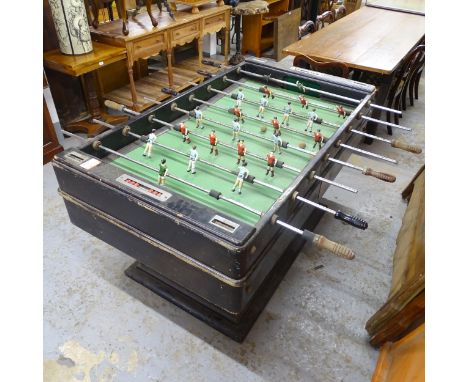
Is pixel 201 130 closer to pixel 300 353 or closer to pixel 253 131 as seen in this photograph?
pixel 253 131

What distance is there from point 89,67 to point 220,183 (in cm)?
209

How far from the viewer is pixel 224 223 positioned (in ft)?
4.16

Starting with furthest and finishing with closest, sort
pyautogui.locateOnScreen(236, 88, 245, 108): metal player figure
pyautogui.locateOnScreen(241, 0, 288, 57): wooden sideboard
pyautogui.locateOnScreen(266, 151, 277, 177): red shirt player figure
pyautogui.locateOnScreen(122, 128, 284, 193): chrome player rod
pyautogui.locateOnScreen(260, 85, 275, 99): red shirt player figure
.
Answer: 1. pyautogui.locateOnScreen(241, 0, 288, 57): wooden sideboard
2. pyautogui.locateOnScreen(260, 85, 275, 99): red shirt player figure
3. pyautogui.locateOnScreen(236, 88, 245, 108): metal player figure
4. pyautogui.locateOnScreen(266, 151, 277, 177): red shirt player figure
5. pyautogui.locateOnScreen(122, 128, 284, 193): chrome player rod

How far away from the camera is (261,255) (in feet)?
4.61

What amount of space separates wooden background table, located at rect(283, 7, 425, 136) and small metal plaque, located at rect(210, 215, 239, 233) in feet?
8.32

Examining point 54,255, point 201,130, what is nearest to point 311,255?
point 201,130

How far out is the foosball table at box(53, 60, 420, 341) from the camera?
1.34 m

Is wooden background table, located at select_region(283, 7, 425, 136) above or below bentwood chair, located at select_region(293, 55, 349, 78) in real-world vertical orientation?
above

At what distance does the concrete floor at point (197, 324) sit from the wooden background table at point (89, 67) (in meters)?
1.30

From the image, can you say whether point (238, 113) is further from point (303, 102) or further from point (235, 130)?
point (303, 102)

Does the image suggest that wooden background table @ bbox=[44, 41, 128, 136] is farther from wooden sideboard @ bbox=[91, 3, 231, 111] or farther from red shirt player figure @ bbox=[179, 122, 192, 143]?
red shirt player figure @ bbox=[179, 122, 192, 143]

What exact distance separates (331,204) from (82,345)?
6.60ft

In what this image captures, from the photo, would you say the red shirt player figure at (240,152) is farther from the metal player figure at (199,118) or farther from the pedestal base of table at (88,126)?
the pedestal base of table at (88,126)

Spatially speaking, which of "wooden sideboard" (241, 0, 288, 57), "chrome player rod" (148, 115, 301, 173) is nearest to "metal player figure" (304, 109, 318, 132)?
"chrome player rod" (148, 115, 301, 173)
